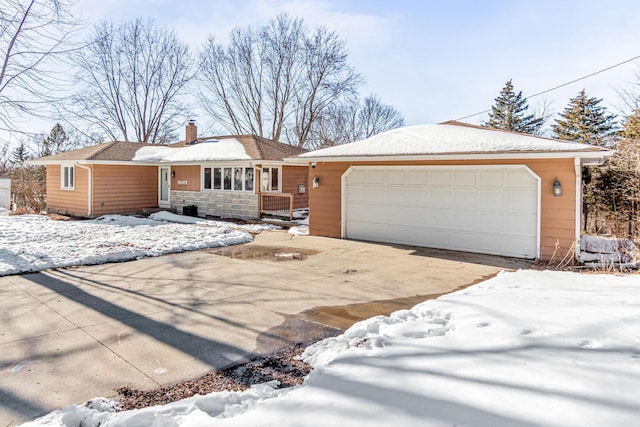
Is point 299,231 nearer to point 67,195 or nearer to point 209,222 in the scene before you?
point 209,222

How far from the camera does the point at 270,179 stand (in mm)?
16469

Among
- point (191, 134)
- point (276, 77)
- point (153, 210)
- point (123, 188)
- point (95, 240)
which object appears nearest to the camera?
point (95, 240)

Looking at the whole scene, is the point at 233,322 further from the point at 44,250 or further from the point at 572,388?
the point at 44,250

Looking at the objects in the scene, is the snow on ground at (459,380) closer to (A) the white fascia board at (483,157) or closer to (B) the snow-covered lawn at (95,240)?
(A) the white fascia board at (483,157)

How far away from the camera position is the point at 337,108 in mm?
33812

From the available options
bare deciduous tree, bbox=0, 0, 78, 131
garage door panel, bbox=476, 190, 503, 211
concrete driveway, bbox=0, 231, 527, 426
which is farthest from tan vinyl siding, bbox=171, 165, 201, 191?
garage door panel, bbox=476, 190, 503, 211

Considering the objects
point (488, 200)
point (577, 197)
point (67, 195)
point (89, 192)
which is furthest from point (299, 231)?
point (67, 195)

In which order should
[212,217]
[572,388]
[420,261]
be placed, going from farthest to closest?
[212,217], [420,261], [572,388]

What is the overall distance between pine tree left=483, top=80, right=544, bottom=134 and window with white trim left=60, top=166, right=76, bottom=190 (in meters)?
28.0

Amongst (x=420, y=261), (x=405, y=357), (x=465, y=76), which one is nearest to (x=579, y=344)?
(x=405, y=357)

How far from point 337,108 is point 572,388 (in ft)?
108

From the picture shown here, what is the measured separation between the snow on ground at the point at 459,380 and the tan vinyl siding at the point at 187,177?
14769 millimetres

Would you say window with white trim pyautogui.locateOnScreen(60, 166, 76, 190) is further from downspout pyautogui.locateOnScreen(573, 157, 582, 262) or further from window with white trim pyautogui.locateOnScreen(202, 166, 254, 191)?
downspout pyautogui.locateOnScreen(573, 157, 582, 262)

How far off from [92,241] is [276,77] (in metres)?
20.7
